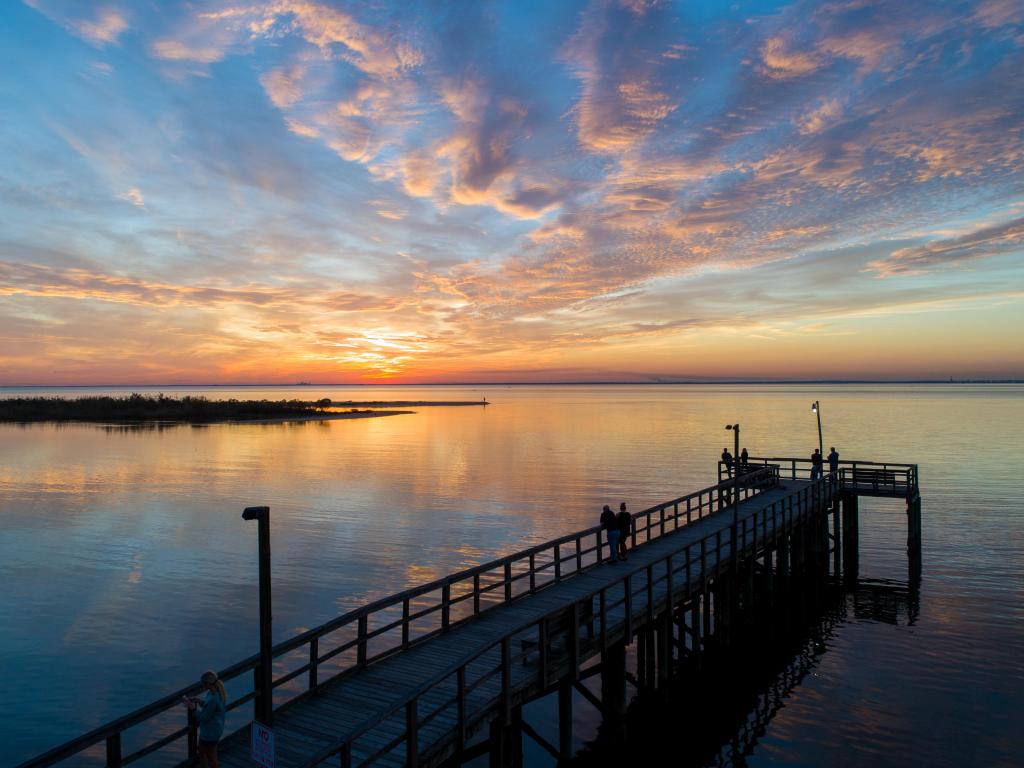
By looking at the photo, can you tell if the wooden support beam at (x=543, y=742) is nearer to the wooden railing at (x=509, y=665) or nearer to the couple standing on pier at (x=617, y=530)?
A: the wooden railing at (x=509, y=665)

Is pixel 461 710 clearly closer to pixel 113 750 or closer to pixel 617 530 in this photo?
pixel 113 750

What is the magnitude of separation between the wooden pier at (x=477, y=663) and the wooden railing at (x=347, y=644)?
0.05m

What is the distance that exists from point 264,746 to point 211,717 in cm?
125

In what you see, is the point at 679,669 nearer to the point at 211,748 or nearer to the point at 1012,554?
the point at 211,748

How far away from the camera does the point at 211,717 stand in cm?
882

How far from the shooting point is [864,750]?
14.6 m

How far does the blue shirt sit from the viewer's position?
28.9ft

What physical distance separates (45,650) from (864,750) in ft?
65.8

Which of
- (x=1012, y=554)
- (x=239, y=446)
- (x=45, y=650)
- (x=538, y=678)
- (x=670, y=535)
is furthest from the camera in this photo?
(x=239, y=446)

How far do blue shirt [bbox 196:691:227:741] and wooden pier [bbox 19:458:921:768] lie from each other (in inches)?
13.0

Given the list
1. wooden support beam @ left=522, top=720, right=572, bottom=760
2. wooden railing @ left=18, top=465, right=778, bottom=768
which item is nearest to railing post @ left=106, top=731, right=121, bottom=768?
wooden railing @ left=18, top=465, right=778, bottom=768

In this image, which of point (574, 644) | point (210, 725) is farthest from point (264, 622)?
point (574, 644)

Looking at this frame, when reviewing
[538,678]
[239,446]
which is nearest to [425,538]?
[538,678]

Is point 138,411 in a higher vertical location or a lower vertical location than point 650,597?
higher
